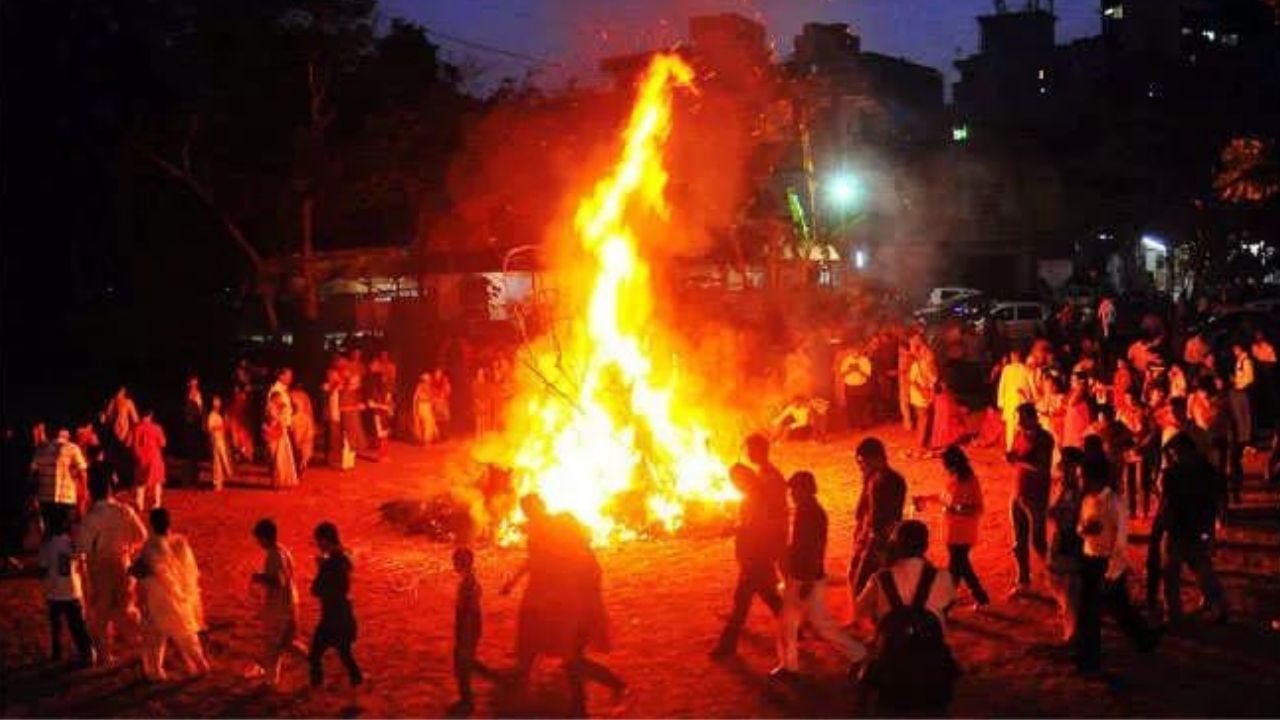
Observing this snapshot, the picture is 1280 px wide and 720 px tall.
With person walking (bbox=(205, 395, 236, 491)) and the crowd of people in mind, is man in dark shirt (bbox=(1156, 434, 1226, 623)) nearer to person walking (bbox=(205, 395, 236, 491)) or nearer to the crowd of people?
the crowd of people

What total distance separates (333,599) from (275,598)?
63 centimetres

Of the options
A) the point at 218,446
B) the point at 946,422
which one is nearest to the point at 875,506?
the point at 946,422

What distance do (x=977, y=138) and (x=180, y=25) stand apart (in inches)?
1304

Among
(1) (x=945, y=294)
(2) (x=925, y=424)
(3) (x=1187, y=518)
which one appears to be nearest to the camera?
(3) (x=1187, y=518)

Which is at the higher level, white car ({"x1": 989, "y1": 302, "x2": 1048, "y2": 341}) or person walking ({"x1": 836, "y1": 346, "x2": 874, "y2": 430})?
white car ({"x1": 989, "y1": 302, "x2": 1048, "y2": 341})

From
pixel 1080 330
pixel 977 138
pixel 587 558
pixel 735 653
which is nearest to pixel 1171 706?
pixel 735 653

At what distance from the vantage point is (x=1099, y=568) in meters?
9.19

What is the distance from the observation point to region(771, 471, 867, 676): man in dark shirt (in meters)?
8.94

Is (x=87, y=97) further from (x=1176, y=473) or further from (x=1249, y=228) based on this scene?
(x=1249, y=228)

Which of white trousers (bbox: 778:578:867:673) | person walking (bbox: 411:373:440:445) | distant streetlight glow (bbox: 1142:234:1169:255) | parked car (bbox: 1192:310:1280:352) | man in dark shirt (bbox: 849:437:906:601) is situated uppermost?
distant streetlight glow (bbox: 1142:234:1169:255)

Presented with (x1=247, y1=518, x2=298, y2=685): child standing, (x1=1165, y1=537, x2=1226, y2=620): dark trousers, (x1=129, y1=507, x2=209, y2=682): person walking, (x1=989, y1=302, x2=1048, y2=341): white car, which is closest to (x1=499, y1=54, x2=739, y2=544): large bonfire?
(x1=129, y1=507, x2=209, y2=682): person walking

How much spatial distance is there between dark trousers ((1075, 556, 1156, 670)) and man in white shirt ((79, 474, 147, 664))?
7.43 meters

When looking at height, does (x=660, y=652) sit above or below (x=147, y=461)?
below

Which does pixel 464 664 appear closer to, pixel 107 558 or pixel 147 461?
pixel 107 558
